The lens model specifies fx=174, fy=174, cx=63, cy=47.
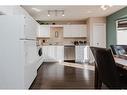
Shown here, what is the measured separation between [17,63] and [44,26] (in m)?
5.84

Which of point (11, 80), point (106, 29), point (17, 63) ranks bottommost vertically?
point (11, 80)

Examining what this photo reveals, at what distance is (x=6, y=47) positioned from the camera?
3295 millimetres

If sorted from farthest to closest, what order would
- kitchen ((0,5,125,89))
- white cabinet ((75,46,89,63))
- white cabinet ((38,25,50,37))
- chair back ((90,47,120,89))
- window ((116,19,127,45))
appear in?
white cabinet ((38,25,50,37)), white cabinet ((75,46,89,63)), kitchen ((0,5,125,89)), window ((116,19,127,45)), chair back ((90,47,120,89))

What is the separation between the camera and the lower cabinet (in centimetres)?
862

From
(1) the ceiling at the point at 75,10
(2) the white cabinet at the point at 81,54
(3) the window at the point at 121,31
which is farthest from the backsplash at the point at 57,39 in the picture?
(3) the window at the point at 121,31

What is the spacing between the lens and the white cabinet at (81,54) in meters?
8.62

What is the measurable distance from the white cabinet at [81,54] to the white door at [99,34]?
22.5 inches

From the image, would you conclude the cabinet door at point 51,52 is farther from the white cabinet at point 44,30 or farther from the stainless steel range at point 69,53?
the stainless steel range at point 69,53

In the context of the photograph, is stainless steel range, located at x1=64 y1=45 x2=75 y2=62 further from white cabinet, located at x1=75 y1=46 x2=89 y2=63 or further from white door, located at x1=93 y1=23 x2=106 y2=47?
white door, located at x1=93 y1=23 x2=106 y2=47

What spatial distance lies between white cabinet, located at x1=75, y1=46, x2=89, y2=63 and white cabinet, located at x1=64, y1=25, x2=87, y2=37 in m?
0.76

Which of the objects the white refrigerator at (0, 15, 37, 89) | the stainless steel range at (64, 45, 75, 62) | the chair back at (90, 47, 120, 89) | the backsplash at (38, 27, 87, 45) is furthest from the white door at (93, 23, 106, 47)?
the chair back at (90, 47, 120, 89)

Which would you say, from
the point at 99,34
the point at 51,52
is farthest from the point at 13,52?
the point at 99,34
